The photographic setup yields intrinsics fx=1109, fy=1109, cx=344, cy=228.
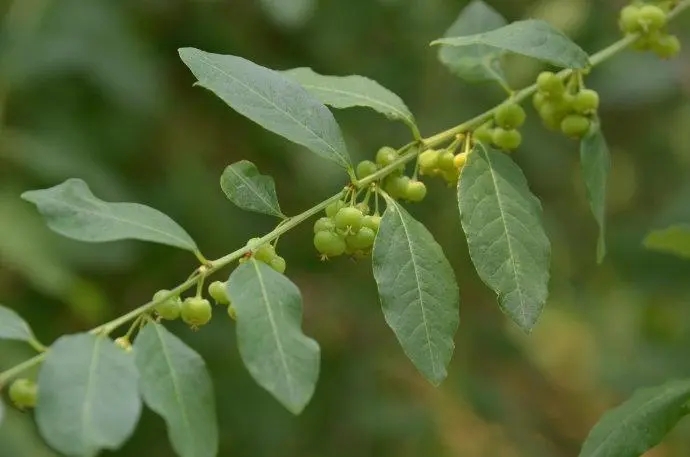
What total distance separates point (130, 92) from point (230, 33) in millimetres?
296

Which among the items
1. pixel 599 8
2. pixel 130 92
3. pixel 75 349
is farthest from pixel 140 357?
pixel 599 8

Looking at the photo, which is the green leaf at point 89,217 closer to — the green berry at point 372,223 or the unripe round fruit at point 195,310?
the unripe round fruit at point 195,310

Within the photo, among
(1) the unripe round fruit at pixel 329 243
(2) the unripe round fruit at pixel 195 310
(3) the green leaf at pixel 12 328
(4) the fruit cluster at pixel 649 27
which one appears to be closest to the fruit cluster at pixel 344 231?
(1) the unripe round fruit at pixel 329 243

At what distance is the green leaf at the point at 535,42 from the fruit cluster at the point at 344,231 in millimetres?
207

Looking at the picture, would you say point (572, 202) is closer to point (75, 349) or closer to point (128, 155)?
point (128, 155)

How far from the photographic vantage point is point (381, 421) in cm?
236

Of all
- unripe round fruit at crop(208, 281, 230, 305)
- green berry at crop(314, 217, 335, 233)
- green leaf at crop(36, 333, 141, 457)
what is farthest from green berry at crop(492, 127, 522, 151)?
green leaf at crop(36, 333, 141, 457)

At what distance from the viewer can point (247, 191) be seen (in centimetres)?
104

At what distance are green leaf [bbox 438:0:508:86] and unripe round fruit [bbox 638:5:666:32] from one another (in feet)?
0.54

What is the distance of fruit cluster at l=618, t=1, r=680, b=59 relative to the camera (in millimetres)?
1250

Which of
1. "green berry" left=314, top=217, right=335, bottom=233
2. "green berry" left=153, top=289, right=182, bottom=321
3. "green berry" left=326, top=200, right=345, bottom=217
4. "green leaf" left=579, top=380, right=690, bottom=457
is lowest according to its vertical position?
"green leaf" left=579, top=380, right=690, bottom=457

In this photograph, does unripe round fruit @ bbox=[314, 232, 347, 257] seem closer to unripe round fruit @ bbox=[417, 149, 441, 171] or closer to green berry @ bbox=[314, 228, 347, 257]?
green berry @ bbox=[314, 228, 347, 257]

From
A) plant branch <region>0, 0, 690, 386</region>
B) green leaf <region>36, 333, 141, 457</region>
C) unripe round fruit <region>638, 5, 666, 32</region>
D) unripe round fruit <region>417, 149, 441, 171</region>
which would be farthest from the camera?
unripe round fruit <region>638, 5, 666, 32</region>

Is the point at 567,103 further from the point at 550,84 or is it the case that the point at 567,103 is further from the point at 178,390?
the point at 178,390
